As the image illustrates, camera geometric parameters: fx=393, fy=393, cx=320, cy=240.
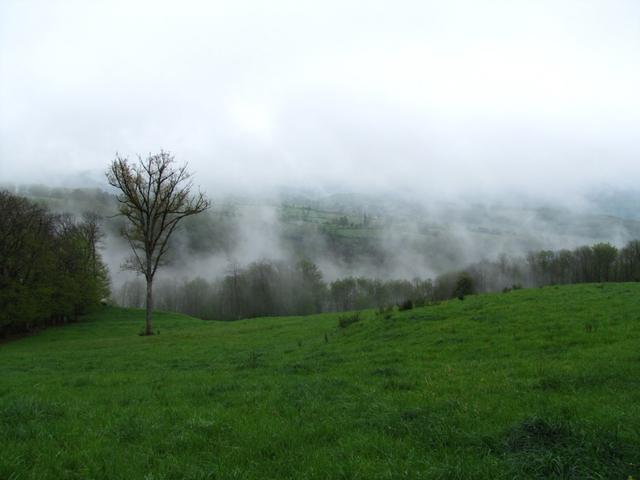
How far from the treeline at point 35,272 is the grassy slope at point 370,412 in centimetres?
3266

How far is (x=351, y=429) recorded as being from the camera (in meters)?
7.87

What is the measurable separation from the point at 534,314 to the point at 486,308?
12.5ft

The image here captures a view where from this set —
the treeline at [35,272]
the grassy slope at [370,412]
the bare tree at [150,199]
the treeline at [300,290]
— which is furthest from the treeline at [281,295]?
the grassy slope at [370,412]

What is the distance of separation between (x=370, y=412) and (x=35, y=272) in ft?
176

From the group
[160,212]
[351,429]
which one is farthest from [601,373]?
[160,212]

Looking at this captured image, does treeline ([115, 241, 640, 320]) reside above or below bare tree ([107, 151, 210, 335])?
below

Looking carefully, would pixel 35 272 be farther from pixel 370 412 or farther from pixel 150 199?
pixel 370 412

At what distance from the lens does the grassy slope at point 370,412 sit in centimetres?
616

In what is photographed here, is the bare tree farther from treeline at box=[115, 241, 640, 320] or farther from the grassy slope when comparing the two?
treeline at box=[115, 241, 640, 320]

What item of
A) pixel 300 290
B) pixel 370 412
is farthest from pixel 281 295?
pixel 370 412

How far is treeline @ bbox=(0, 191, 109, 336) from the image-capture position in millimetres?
44156

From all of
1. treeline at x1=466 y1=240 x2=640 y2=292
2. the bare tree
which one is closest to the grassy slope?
the bare tree

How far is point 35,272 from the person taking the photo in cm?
4834

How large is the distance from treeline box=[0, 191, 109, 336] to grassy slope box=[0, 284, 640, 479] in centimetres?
3266
